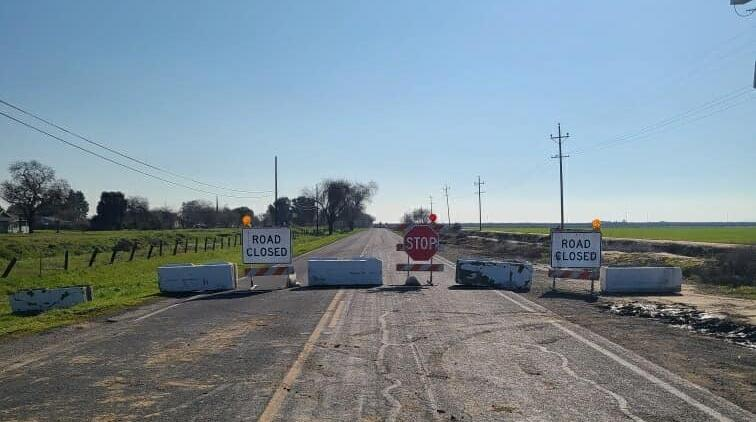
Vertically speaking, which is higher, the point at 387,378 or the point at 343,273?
the point at 343,273

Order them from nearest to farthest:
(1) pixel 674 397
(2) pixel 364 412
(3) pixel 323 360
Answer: (2) pixel 364 412 → (1) pixel 674 397 → (3) pixel 323 360

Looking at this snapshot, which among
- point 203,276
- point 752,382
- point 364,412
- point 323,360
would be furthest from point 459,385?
point 203,276

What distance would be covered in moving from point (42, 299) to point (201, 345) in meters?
8.43

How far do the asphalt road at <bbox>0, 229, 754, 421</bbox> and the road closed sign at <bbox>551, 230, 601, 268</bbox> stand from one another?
6110 mm

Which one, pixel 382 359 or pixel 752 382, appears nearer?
pixel 752 382

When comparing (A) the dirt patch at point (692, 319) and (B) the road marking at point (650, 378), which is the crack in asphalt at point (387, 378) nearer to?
(B) the road marking at point (650, 378)

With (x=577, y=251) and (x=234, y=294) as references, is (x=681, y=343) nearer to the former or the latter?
(x=577, y=251)

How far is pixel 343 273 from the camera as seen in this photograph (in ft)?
64.6

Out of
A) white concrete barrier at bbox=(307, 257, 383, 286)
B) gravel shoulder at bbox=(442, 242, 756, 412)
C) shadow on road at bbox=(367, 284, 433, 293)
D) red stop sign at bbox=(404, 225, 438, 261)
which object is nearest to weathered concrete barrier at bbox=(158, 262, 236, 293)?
white concrete barrier at bbox=(307, 257, 383, 286)

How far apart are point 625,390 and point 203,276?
46.3 feet

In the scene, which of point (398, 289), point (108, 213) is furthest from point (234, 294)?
point (108, 213)

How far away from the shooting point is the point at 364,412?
19.8 ft

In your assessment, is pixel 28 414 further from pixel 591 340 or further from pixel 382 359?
pixel 591 340

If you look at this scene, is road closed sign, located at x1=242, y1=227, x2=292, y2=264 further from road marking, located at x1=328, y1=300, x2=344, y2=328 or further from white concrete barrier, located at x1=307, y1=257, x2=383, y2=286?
road marking, located at x1=328, y1=300, x2=344, y2=328
